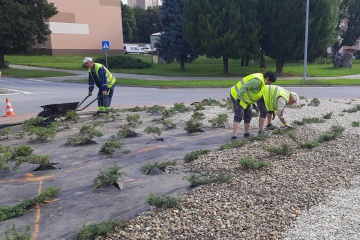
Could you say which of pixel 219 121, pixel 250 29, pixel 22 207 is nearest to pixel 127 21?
pixel 250 29

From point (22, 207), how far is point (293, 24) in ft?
87.4

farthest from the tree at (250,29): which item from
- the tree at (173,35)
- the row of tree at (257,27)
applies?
the tree at (173,35)

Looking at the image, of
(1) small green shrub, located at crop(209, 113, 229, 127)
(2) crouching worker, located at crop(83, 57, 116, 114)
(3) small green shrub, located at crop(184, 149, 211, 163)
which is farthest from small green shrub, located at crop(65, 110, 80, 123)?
(3) small green shrub, located at crop(184, 149, 211, 163)

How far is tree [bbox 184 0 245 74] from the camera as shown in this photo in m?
27.6

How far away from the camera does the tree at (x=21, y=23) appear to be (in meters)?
30.8

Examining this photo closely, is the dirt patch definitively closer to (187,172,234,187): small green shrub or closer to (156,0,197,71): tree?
(187,172,234,187): small green shrub

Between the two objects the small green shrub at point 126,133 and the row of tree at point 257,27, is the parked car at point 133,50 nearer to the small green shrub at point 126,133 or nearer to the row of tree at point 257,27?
the row of tree at point 257,27

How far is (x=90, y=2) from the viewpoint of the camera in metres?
50.3

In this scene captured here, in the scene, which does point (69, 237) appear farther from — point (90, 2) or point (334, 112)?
point (90, 2)

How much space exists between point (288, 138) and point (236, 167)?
225 centimetres

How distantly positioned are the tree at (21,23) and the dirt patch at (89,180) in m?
25.5

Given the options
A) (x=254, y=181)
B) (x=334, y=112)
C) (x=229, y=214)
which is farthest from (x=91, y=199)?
(x=334, y=112)

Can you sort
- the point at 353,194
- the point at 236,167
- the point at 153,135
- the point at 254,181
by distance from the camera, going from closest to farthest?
the point at 353,194
the point at 254,181
the point at 236,167
the point at 153,135

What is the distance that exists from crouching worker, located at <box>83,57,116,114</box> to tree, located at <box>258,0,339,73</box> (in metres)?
20.4
